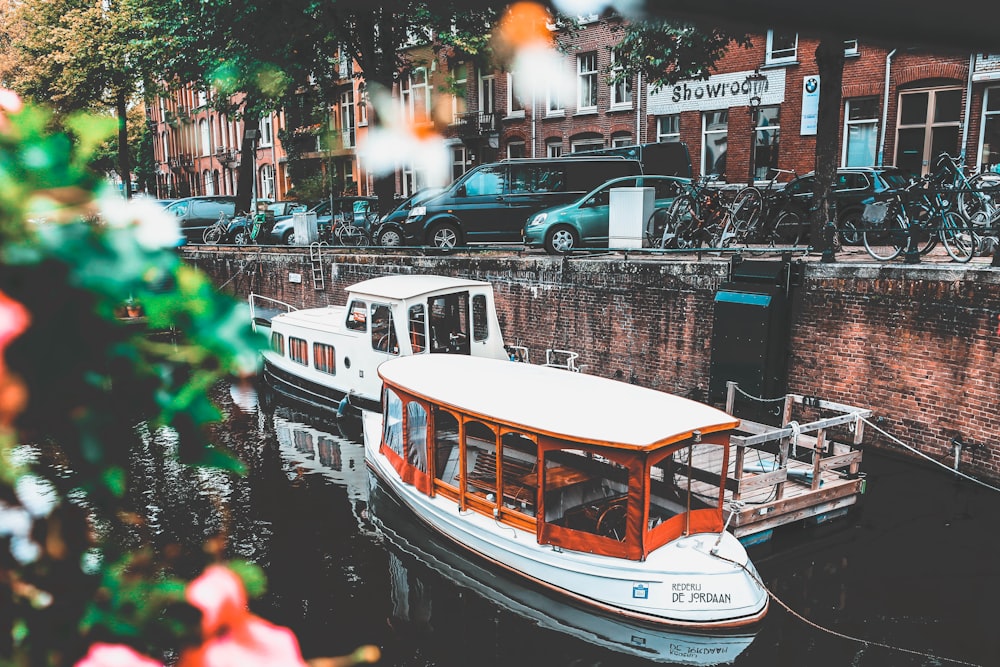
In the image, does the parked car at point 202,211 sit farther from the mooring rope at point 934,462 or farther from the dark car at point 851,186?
the mooring rope at point 934,462

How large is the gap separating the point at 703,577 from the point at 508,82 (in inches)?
982

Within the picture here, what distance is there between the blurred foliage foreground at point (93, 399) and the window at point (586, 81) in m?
26.8

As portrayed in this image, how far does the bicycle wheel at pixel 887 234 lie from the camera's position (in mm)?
10930

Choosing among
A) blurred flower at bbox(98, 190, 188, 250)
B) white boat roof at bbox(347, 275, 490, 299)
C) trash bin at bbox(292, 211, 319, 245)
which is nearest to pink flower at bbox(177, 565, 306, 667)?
blurred flower at bbox(98, 190, 188, 250)

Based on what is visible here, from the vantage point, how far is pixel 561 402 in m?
8.10

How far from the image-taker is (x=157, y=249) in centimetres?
87

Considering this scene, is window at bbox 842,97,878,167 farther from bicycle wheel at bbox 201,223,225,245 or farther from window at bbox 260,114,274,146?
window at bbox 260,114,274,146

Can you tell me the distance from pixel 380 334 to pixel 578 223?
4.75 meters

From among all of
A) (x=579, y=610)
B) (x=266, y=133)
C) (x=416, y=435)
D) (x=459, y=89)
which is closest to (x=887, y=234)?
(x=579, y=610)

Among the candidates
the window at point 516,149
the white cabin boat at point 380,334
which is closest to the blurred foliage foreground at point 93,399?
the white cabin boat at point 380,334

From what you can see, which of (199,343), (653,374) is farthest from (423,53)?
(199,343)

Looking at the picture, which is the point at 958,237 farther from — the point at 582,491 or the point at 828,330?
the point at 582,491

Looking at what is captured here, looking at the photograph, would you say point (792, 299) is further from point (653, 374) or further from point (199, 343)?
point (199, 343)

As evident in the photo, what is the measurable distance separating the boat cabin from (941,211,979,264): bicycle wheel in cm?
541
